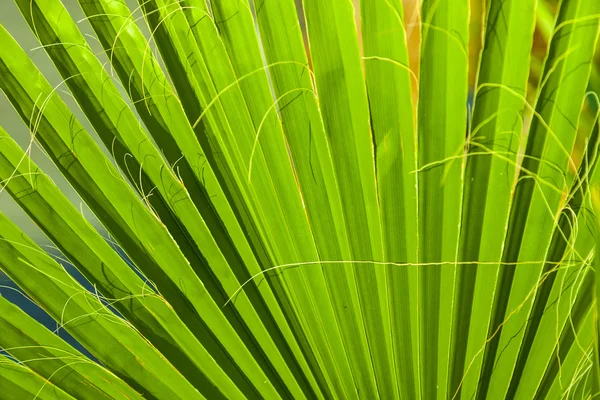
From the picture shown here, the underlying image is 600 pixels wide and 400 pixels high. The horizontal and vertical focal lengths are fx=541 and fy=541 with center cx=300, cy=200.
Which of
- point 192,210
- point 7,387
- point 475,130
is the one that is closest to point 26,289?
point 7,387

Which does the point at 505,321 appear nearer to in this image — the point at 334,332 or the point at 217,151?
the point at 334,332

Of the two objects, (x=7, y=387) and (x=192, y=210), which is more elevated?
(x=192, y=210)

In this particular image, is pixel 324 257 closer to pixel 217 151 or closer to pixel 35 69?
pixel 217 151

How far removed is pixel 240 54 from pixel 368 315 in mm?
343

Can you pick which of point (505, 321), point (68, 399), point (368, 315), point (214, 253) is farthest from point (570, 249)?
point (68, 399)

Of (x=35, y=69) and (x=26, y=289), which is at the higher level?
(x=35, y=69)

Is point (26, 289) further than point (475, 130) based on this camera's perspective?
Yes

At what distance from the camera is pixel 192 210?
0.66m

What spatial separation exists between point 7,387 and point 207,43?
20.1 inches

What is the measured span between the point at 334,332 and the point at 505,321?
0.66 feet

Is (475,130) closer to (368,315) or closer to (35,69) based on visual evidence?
(368,315)

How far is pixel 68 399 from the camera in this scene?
27.9 inches

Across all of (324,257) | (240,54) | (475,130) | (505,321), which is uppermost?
(240,54)

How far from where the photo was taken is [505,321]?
2.08 feet
